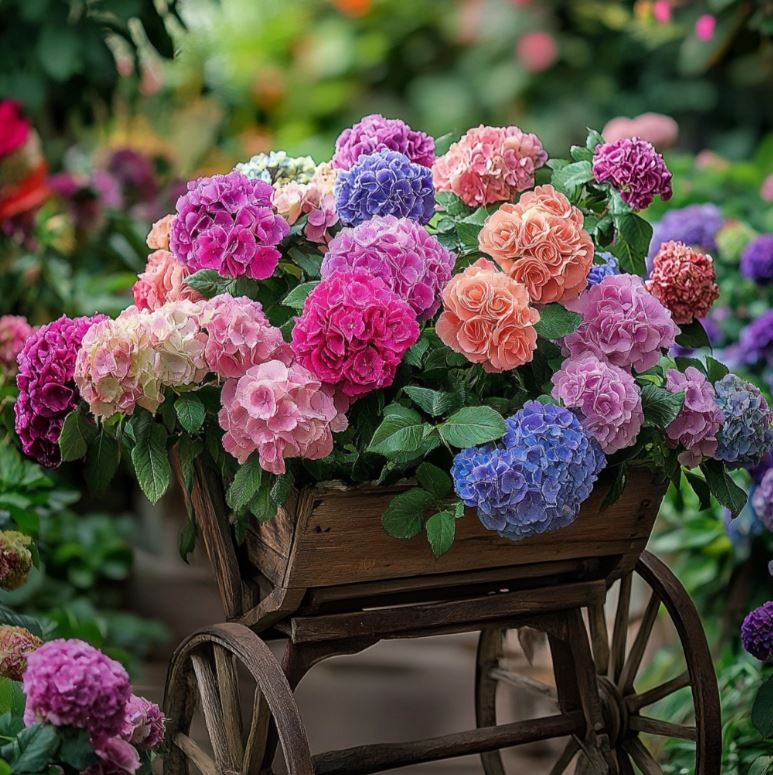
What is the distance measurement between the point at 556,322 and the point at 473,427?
6.7 inches

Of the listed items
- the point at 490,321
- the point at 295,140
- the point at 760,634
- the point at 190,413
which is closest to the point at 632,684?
the point at 760,634

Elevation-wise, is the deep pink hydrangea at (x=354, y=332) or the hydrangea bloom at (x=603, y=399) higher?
the deep pink hydrangea at (x=354, y=332)

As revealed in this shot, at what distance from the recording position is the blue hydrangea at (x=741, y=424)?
1.36 meters

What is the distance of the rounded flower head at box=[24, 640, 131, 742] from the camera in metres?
1.04

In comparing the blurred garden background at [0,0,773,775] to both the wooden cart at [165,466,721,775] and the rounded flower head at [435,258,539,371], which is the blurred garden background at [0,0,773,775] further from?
the rounded flower head at [435,258,539,371]

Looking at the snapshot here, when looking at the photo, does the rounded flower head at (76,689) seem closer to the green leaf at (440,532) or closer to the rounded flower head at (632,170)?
the green leaf at (440,532)

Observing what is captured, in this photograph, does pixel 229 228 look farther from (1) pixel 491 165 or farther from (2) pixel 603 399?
(2) pixel 603 399

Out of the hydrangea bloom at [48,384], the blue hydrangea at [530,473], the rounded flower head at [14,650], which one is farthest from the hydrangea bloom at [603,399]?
the rounded flower head at [14,650]

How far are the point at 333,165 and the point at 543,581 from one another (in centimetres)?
64

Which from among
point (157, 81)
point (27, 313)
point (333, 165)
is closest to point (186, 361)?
point (333, 165)

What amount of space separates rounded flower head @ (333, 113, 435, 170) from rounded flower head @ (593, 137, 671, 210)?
0.23 m

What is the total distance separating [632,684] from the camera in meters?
1.67

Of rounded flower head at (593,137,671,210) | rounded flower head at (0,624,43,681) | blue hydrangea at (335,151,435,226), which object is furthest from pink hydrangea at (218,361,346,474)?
rounded flower head at (593,137,671,210)

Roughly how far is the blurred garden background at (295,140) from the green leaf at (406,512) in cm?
38
